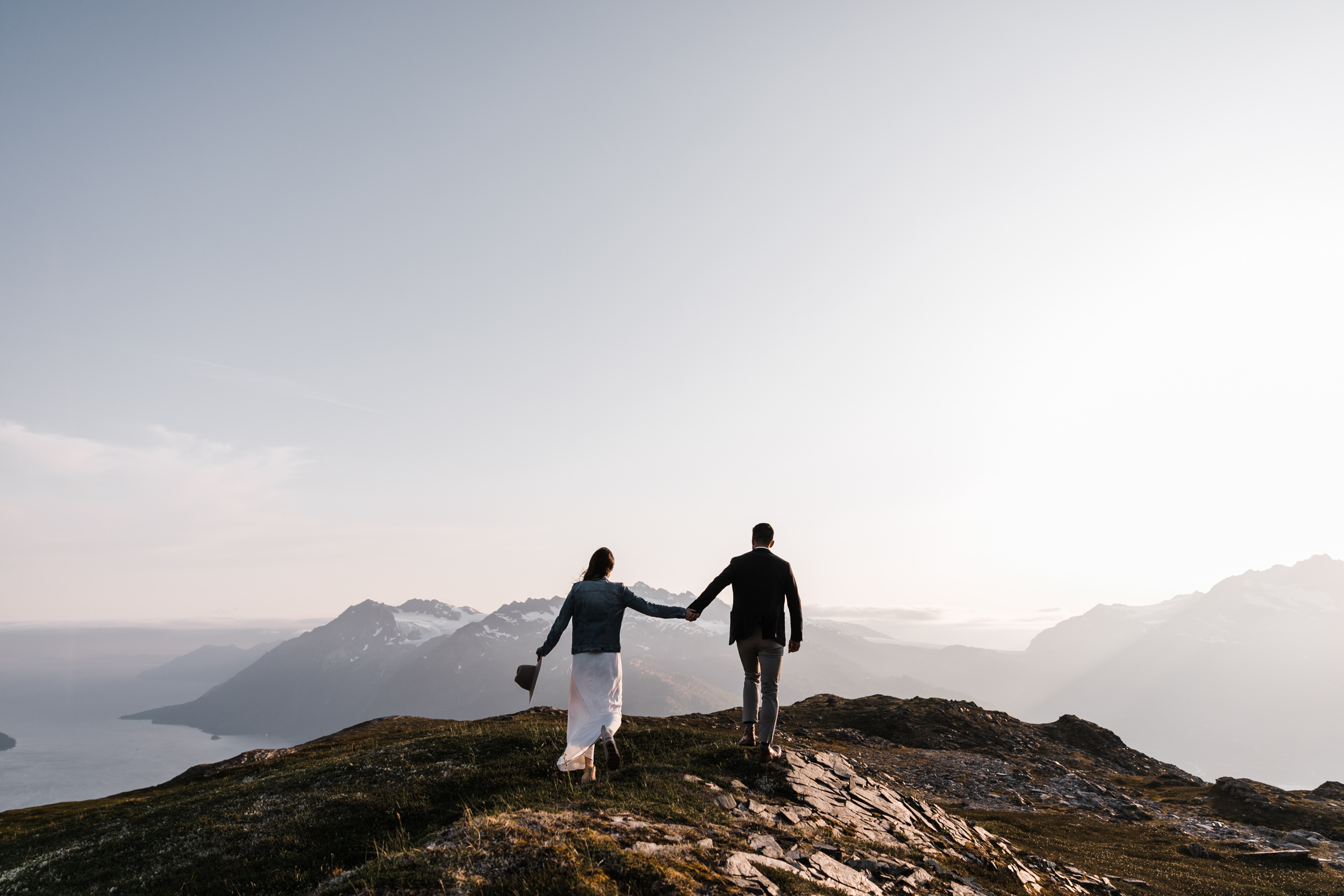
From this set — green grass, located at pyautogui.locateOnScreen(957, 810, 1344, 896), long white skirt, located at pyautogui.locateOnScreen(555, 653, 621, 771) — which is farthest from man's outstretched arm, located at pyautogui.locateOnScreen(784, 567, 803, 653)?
green grass, located at pyautogui.locateOnScreen(957, 810, 1344, 896)

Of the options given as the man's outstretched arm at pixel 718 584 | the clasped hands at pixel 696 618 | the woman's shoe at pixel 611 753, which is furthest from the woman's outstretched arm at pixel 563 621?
the man's outstretched arm at pixel 718 584

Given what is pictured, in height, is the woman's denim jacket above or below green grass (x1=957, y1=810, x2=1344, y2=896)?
above

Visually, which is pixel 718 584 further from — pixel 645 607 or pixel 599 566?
pixel 599 566

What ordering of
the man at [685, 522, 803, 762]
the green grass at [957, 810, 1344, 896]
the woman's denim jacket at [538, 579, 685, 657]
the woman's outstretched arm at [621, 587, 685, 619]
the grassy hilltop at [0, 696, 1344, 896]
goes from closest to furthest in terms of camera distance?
the grassy hilltop at [0, 696, 1344, 896], the woman's denim jacket at [538, 579, 685, 657], the woman's outstretched arm at [621, 587, 685, 619], the man at [685, 522, 803, 762], the green grass at [957, 810, 1344, 896]

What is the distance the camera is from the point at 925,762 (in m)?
48.5

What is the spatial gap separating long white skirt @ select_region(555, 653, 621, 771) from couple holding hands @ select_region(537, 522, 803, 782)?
0.06ft

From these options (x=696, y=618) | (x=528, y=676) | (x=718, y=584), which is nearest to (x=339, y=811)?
(x=528, y=676)

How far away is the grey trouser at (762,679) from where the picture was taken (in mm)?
16125

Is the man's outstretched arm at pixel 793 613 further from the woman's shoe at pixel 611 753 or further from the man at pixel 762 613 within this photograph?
the woman's shoe at pixel 611 753

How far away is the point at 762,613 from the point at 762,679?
1940mm

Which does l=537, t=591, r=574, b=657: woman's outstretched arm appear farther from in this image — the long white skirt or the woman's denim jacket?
the long white skirt

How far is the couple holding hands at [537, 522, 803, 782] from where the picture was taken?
14.6 meters

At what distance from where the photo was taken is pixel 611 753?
14891mm

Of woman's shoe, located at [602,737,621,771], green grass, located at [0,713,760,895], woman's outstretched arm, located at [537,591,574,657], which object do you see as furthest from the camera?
woman's shoe, located at [602,737,621,771]
